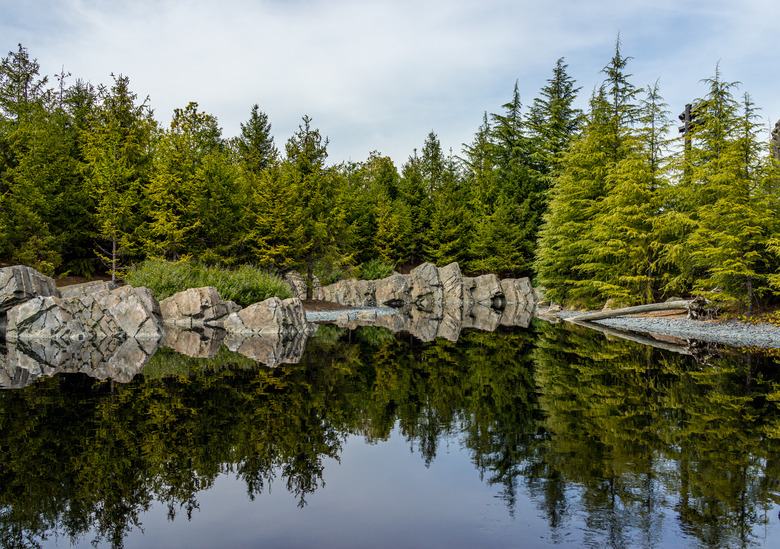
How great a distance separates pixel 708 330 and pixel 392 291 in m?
19.8

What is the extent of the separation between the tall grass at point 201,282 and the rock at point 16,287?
3722mm

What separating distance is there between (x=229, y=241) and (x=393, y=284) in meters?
10.7

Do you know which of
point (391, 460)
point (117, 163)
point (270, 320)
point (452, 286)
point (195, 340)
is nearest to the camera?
point (391, 460)

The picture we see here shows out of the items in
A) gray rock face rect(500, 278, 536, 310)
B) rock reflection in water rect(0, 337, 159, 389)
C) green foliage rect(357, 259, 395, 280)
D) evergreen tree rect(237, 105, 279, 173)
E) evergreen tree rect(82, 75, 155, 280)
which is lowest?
rock reflection in water rect(0, 337, 159, 389)

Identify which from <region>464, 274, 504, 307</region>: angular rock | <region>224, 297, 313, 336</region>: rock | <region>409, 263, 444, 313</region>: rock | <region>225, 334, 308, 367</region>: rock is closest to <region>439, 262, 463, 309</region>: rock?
<region>409, 263, 444, 313</region>: rock

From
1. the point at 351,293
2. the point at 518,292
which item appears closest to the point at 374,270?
the point at 351,293

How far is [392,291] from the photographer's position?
34094mm

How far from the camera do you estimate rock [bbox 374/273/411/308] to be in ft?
111

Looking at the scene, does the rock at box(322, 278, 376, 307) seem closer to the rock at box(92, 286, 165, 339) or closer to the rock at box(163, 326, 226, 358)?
the rock at box(163, 326, 226, 358)

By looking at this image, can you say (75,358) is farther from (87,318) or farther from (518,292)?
(518,292)

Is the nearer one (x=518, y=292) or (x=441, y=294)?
(x=441, y=294)

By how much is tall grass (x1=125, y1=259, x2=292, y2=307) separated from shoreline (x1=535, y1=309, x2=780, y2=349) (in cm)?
1402

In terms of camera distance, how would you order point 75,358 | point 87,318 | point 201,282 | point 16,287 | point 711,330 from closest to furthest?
point 75,358
point 87,318
point 16,287
point 711,330
point 201,282

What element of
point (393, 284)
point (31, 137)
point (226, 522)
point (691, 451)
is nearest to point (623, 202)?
point (393, 284)
